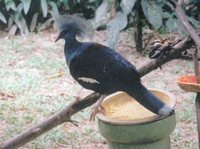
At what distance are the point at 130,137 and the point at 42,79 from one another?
9.72 feet

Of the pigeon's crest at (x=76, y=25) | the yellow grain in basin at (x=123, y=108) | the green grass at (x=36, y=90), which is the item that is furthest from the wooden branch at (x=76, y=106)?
the green grass at (x=36, y=90)

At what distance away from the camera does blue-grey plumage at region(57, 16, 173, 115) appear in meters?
2.07

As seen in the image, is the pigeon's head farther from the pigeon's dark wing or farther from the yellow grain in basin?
the yellow grain in basin

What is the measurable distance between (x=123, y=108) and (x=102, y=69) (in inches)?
18.6

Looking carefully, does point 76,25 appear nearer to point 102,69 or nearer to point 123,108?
point 102,69

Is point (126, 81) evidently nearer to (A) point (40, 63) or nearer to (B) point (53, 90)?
(B) point (53, 90)

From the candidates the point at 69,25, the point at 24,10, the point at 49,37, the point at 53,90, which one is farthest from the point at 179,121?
the point at 24,10

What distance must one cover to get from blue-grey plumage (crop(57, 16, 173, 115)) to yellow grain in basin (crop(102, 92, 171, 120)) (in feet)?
0.92

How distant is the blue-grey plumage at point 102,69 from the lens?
2.07 metres

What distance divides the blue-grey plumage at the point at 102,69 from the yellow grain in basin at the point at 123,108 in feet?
0.92

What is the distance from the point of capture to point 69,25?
2121 mm

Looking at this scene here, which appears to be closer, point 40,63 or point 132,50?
point 40,63

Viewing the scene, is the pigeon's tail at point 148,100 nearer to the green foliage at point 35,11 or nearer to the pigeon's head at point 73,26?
the pigeon's head at point 73,26

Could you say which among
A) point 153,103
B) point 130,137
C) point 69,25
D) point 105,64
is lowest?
point 130,137
